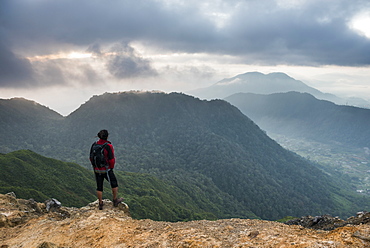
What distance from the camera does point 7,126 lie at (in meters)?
188

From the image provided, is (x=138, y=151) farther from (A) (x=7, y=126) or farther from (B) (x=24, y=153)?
(B) (x=24, y=153)

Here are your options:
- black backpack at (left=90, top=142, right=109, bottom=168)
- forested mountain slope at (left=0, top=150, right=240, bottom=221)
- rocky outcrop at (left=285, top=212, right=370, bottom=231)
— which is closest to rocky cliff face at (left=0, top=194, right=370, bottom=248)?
black backpack at (left=90, top=142, right=109, bottom=168)

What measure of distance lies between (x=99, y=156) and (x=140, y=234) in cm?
454

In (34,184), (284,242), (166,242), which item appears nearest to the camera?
(284,242)

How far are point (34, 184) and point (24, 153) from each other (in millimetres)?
22775

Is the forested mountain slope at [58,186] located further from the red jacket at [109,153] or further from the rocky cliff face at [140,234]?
the red jacket at [109,153]

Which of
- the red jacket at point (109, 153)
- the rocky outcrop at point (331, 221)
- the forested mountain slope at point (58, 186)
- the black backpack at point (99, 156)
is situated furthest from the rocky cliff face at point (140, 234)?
the forested mountain slope at point (58, 186)

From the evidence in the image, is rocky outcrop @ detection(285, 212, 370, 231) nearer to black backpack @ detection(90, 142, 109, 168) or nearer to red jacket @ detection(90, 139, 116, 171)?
red jacket @ detection(90, 139, 116, 171)

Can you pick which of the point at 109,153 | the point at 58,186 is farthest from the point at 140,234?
the point at 58,186

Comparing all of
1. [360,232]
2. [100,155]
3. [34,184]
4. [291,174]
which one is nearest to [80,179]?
[34,184]

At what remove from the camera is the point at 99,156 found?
11.5 metres

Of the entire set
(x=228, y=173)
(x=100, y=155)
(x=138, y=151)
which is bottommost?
(x=228, y=173)

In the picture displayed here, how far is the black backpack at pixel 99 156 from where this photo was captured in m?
11.4

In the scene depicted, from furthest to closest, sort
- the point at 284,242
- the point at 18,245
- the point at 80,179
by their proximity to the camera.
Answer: the point at 80,179 → the point at 18,245 → the point at 284,242
